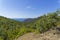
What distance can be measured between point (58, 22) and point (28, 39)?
4.63m

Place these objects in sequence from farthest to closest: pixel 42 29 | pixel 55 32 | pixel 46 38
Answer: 1. pixel 42 29
2. pixel 55 32
3. pixel 46 38

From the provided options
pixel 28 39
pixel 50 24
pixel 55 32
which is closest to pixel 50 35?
pixel 55 32

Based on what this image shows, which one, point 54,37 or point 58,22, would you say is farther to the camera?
point 58,22

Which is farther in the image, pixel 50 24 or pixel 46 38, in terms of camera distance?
pixel 50 24

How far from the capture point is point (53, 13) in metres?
18.2

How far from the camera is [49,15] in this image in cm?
1847

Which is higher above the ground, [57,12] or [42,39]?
[57,12]

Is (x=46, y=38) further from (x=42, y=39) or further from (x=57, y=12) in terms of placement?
(x=57, y=12)

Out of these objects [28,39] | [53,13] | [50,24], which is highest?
[53,13]

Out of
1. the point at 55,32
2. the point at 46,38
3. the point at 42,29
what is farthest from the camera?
the point at 42,29

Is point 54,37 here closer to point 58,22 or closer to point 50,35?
point 50,35

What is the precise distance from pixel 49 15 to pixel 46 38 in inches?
199

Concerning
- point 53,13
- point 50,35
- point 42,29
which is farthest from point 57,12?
point 50,35

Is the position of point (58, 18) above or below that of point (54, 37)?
above
